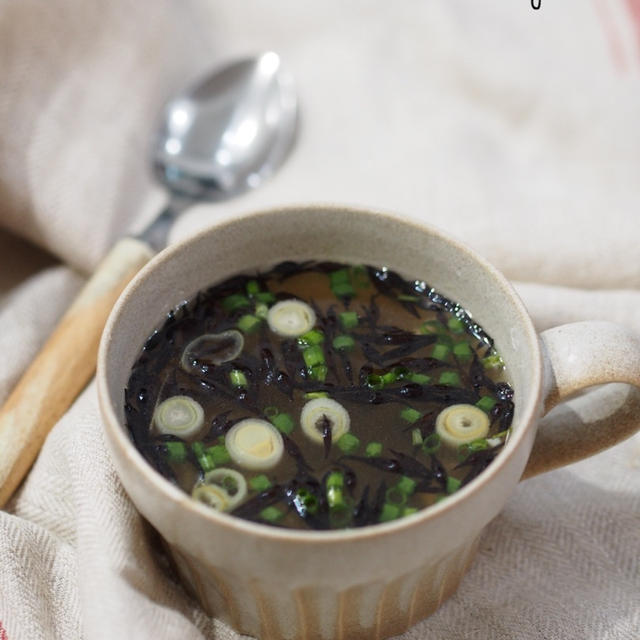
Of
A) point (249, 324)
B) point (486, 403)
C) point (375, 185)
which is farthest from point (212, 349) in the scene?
point (375, 185)

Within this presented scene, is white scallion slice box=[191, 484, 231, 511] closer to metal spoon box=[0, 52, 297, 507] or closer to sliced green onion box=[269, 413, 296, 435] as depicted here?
sliced green onion box=[269, 413, 296, 435]

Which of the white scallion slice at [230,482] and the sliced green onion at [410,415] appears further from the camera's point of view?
the sliced green onion at [410,415]

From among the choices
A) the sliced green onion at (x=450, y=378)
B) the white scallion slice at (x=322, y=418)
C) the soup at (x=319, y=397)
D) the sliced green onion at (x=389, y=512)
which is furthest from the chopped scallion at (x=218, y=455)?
the sliced green onion at (x=450, y=378)

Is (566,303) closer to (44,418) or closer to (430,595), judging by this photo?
(430,595)

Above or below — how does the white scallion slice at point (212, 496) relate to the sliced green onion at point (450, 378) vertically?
above

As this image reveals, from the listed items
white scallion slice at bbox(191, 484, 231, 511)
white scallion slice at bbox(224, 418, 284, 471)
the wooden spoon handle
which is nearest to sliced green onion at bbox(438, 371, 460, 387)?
white scallion slice at bbox(224, 418, 284, 471)

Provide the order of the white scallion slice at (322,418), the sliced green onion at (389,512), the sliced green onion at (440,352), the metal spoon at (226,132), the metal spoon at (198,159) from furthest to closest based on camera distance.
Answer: the metal spoon at (226,132), the metal spoon at (198,159), the sliced green onion at (440,352), the white scallion slice at (322,418), the sliced green onion at (389,512)

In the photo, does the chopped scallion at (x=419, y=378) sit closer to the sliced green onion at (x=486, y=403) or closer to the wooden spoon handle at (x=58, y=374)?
the sliced green onion at (x=486, y=403)

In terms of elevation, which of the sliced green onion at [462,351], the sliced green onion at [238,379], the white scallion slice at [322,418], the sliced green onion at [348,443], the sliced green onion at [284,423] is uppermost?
the sliced green onion at [238,379]

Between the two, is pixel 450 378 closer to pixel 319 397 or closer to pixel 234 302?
pixel 319 397
